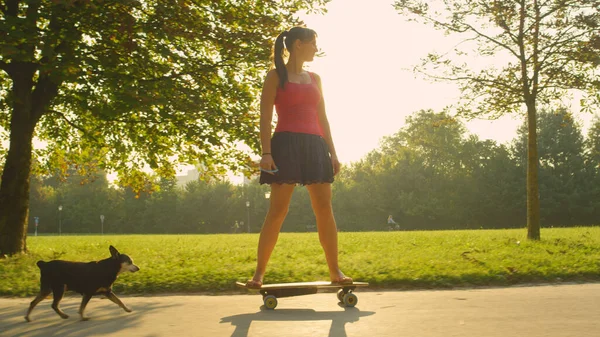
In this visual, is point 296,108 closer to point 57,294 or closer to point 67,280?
point 67,280

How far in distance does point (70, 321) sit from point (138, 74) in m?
7.55

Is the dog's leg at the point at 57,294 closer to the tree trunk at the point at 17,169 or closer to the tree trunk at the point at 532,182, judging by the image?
the tree trunk at the point at 17,169

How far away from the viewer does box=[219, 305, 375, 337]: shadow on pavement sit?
429cm

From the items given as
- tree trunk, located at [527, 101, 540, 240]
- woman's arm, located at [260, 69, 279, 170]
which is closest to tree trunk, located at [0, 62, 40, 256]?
woman's arm, located at [260, 69, 279, 170]

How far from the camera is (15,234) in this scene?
40.3ft

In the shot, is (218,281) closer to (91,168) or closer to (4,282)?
(4,282)

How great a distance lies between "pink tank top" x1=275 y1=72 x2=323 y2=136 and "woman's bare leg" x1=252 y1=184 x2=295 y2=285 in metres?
0.52

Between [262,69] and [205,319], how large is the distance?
9.73m

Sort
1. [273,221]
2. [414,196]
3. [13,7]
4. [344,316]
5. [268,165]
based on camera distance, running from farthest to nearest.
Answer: [414,196]
[13,7]
[273,221]
[268,165]
[344,316]

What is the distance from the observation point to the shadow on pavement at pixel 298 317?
14.1 feet

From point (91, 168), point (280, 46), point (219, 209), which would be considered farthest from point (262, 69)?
point (219, 209)

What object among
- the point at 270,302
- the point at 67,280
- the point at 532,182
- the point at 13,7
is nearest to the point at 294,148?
the point at 270,302

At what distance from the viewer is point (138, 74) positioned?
455 inches

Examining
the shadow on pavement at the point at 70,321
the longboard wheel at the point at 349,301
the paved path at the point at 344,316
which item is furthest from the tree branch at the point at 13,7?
the longboard wheel at the point at 349,301
